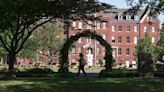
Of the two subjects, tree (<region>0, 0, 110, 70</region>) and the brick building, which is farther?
the brick building

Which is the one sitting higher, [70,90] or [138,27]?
[138,27]

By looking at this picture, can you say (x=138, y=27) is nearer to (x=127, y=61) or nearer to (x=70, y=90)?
(x=127, y=61)

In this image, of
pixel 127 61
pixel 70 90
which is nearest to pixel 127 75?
pixel 70 90

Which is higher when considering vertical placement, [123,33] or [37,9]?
[123,33]

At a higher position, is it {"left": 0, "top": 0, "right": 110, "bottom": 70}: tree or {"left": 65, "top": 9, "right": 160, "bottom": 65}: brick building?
{"left": 65, "top": 9, "right": 160, "bottom": 65}: brick building

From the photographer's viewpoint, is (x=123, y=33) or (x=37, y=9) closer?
(x=37, y=9)

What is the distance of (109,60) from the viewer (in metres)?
35.9

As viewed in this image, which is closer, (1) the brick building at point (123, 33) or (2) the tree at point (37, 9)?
(2) the tree at point (37, 9)

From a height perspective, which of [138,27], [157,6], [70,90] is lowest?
[70,90]

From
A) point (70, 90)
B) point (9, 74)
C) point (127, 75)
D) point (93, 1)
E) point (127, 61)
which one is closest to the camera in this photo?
point (70, 90)

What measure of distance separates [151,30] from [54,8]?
84.3m

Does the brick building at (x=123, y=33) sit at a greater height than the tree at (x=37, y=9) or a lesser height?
greater

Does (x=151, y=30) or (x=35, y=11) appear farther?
(x=151, y=30)

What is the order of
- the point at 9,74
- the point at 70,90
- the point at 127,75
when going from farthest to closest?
the point at 127,75 < the point at 9,74 < the point at 70,90
